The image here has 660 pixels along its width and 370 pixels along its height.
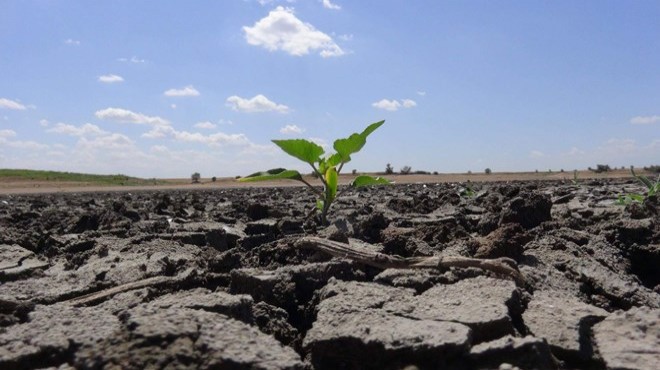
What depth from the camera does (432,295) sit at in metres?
1.90

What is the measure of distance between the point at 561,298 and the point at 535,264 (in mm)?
395

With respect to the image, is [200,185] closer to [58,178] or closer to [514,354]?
[58,178]

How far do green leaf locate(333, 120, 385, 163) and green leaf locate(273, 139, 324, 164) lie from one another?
0.12 m

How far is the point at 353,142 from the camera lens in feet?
12.2

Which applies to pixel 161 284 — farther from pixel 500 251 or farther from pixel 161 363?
pixel 500 251

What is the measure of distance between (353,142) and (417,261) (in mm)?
1609

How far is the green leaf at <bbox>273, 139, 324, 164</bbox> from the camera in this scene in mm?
3619

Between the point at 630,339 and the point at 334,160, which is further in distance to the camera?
the point at 334,160

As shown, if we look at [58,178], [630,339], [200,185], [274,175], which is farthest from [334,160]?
[58,178]

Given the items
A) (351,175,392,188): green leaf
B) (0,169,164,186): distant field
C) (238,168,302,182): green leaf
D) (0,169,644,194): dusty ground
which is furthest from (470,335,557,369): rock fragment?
(0,169,164,186): distant field

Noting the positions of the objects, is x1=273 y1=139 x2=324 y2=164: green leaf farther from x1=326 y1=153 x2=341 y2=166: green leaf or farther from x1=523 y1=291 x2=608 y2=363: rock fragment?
x1=523 y1=291 x2=608 y2=363: rock fragment

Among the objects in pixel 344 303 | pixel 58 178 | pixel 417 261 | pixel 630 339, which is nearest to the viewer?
pixel 630 339

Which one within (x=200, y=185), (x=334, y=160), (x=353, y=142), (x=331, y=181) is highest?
(x=353, y=142)

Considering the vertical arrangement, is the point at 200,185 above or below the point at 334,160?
below
